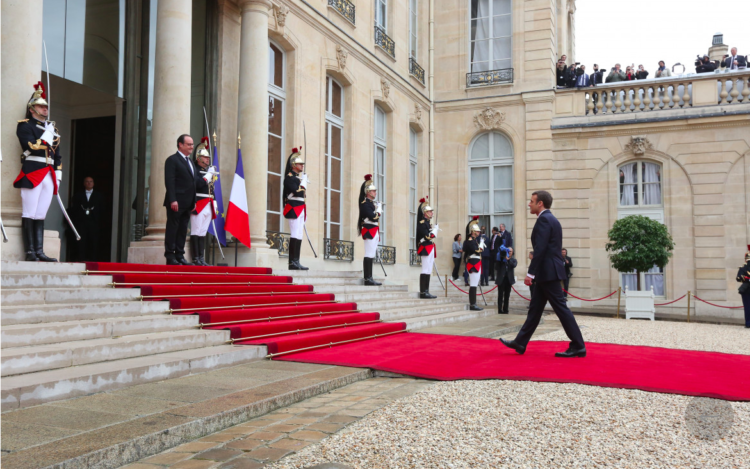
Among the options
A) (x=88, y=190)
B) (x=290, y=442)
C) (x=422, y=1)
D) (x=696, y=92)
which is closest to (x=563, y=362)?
(x=290, y=442)

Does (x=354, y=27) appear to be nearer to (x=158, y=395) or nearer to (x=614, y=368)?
(x=614, y=368)

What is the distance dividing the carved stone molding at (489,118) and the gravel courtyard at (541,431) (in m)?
14.5

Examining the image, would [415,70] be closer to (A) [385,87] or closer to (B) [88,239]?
(A) [385,87]

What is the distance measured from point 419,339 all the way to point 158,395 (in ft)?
13.8

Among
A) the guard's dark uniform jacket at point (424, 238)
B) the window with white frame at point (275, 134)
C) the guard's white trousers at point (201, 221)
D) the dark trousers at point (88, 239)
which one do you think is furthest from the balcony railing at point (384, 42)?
the dark trousers at point (88, 239)

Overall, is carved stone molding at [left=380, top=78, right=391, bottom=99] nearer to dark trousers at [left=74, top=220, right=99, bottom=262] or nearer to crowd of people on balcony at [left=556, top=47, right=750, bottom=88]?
crowd of people on balcony at [left=556, top=47, right=750, bottom=88]

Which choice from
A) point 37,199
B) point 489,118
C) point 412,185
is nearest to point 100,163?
point 37,199

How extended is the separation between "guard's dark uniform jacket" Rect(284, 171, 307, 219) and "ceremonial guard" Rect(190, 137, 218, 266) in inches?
55.2

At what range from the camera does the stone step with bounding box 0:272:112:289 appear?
535 centimetres

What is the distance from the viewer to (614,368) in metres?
5.48

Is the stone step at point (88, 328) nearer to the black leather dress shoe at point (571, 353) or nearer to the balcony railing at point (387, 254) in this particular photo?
the black leather dress shoe at point (571, 353)

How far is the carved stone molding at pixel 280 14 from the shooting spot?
11.6 meters

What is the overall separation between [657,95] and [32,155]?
15623mm

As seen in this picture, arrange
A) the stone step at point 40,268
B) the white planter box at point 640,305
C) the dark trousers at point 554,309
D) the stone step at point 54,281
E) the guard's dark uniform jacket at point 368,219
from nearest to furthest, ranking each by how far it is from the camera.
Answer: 1. the stone step at point 54,281
2. the stone step at point 40,268
3. the dark trousers at point 554,309
4. the guard's dark uniform jacket at point 368,219
5. the white planter box at point 640,305
